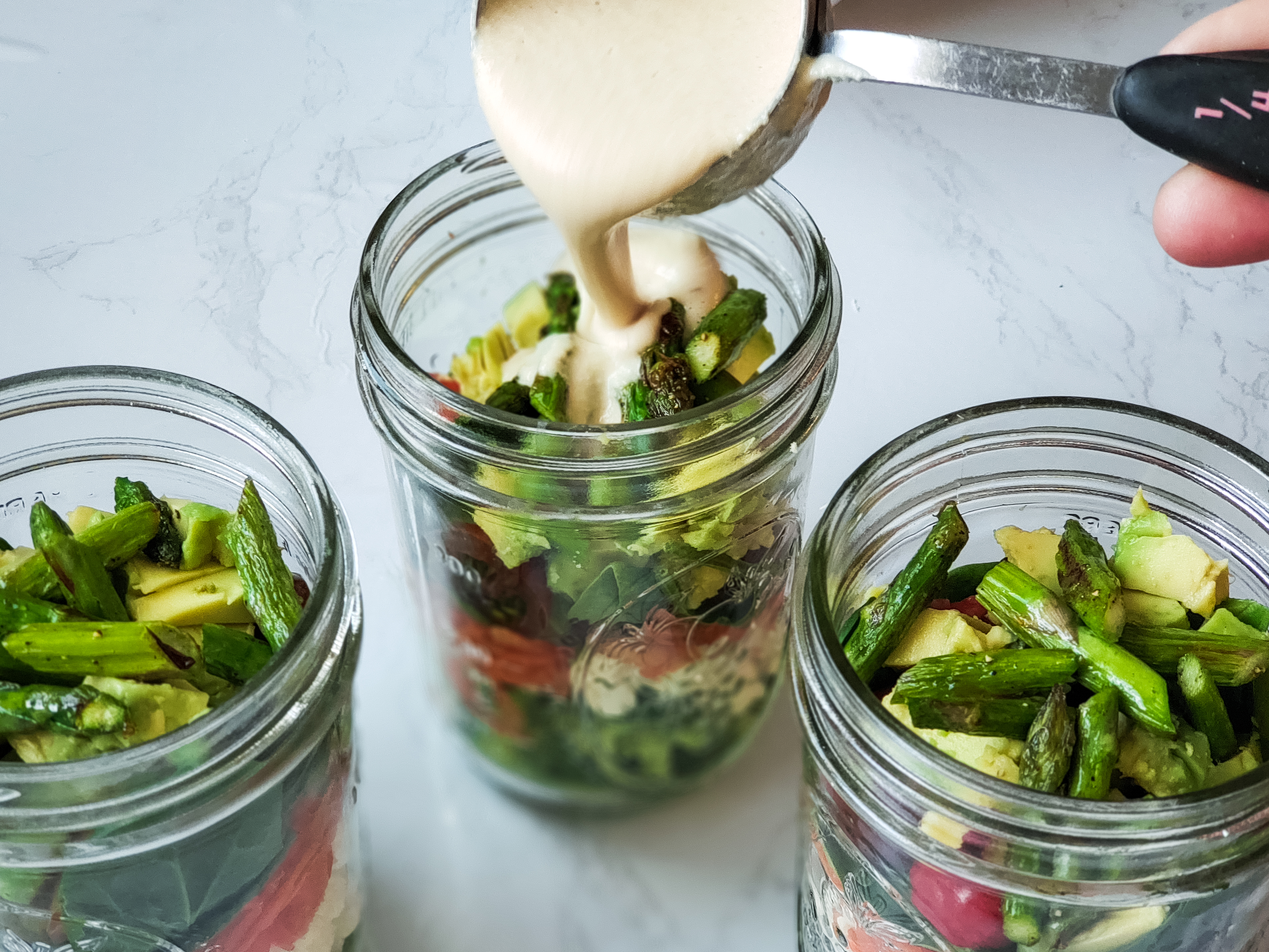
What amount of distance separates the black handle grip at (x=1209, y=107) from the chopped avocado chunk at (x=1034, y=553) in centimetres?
24

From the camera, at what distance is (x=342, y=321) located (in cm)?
122

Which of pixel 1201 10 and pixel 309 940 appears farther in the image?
pixel 1201 10

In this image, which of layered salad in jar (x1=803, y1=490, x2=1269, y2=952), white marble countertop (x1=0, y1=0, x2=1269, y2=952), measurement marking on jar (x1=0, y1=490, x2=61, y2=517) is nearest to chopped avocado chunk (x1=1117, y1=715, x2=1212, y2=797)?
layered salad in jar (x1=803, y1=490, x2=1269, y2=952)

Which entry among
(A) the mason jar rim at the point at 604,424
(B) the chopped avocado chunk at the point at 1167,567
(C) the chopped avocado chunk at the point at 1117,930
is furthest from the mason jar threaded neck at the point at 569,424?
(C) the chopped avocado chunk at the point at 1117,930

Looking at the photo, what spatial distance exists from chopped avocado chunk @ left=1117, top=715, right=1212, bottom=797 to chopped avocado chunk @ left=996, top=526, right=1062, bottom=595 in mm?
117

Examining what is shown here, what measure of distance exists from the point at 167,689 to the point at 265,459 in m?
0.17

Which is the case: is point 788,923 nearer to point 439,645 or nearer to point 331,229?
point 439,645

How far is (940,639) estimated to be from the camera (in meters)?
0.78

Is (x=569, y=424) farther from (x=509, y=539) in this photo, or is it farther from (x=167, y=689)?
(x=167, y=689)

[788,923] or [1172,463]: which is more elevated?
[1172,463]

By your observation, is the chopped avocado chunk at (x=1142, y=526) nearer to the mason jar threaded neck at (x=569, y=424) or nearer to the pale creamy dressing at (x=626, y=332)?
the mason jar threaded neck at (x=569, y=424)

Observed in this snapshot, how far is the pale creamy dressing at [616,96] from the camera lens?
0.83 metres

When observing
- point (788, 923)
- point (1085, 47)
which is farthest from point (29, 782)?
point (1085, 47)

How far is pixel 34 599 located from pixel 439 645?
0.32m
